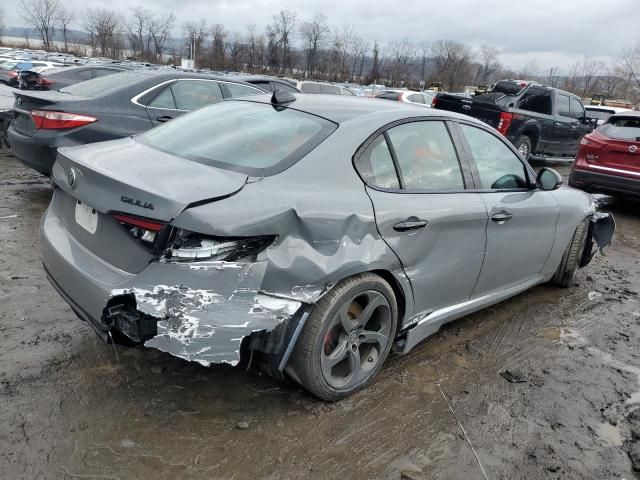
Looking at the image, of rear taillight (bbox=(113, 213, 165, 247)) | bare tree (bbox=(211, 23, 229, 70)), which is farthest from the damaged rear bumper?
bare tree (bbox=(211, 23, 229, 70))

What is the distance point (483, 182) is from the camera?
3.41 metres

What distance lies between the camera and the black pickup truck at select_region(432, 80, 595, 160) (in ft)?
35.0

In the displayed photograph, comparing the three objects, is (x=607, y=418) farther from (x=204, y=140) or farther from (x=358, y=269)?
(x=204, y=140)

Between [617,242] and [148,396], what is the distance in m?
6.22

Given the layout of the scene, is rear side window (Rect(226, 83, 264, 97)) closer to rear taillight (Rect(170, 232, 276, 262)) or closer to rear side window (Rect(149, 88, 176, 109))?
rear side window (Rect(149, 88, 176, 109))

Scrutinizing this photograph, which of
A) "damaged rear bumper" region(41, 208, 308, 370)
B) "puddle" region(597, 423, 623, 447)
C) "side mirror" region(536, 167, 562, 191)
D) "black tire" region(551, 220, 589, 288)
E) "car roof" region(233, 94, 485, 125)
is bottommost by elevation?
"puddle" region(597, 423, 623, 447)

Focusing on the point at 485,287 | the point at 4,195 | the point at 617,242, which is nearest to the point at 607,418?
the point at 485,287

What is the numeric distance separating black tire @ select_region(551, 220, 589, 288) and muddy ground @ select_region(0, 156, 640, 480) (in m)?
0.94

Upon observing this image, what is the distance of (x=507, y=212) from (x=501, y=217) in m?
0.09

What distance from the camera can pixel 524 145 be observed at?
1124 cm

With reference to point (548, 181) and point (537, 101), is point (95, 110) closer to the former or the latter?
point (548, 181)

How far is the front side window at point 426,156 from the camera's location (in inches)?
116

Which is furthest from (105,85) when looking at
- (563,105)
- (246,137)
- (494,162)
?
(563,105)

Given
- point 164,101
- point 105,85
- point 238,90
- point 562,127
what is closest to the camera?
point 105,85
